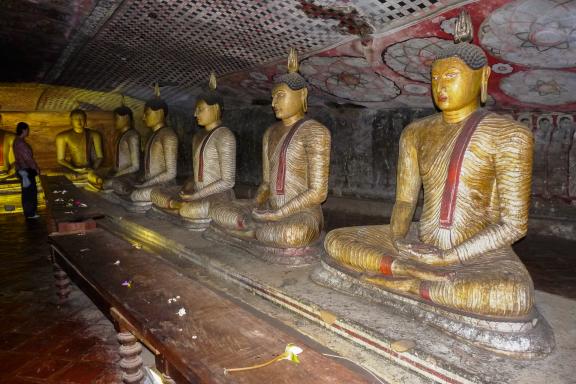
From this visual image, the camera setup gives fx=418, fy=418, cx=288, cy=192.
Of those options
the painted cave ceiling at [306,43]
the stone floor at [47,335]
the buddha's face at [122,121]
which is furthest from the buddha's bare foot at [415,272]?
the buddha's face at [122,121]

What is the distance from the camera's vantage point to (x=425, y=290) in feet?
6.73

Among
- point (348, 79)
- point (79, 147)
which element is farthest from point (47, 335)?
point (79, 147)

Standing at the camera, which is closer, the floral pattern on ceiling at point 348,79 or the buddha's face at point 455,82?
the buddha's face at point 455,82

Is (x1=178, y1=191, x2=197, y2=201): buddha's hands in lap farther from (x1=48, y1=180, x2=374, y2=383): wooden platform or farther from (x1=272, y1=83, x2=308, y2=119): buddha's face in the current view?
(x1=272, y1=83, x2=308, y2=119): buddha's face

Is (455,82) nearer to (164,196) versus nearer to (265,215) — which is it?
(265,215)

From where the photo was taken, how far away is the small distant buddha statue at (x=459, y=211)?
1.95m

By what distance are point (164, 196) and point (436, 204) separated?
10.0 ft

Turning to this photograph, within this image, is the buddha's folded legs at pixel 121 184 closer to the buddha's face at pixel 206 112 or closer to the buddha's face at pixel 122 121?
the buddha's face at pixel 122 121

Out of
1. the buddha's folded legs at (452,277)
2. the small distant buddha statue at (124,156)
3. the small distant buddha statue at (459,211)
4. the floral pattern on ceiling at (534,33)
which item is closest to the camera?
the buddha's folded legs at (452,277)

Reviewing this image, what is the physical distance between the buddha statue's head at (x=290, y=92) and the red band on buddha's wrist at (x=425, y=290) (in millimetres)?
1800

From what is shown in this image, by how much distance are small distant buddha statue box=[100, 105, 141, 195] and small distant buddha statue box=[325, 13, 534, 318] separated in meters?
4.33

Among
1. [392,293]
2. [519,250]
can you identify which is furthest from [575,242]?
[392,293]

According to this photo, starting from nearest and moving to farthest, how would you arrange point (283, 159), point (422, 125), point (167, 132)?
point (422, 125), point (283, 159), point (167, 132)

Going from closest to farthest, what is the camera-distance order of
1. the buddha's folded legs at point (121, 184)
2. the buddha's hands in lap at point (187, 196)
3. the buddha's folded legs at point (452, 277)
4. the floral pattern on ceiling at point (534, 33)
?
the buddha's folded legs at point (452, 277) → the floral pattern on ceiling at point (534, 33) → the buddha's hands in lap at point (187, 196) → the buddha's folded legs at point (121, 184)
